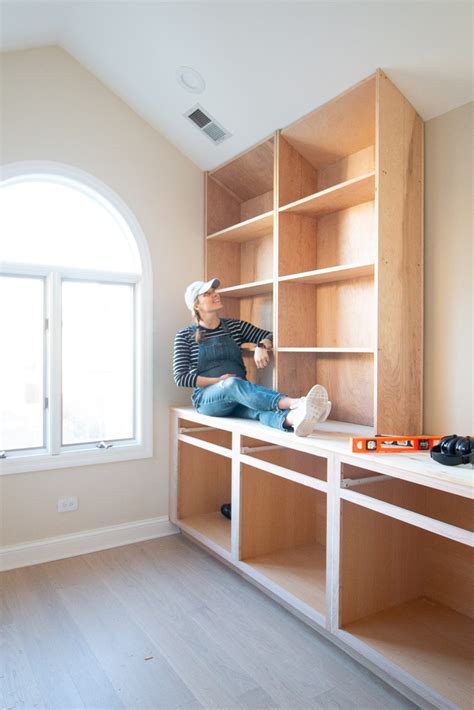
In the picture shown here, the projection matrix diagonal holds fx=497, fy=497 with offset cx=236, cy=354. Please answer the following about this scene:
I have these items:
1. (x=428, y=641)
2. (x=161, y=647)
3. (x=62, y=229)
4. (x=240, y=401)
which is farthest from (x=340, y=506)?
(x=62, y=229)

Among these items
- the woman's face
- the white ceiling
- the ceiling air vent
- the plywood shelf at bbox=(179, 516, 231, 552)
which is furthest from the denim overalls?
the white ceiling

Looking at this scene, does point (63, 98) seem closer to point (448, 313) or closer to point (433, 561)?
point (448, 313)

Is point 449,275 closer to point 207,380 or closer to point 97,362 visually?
point 207,380

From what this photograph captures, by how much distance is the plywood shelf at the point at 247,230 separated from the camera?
9.68ft

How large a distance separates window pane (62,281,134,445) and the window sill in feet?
0.37

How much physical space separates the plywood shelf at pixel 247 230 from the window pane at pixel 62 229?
1.97 feet

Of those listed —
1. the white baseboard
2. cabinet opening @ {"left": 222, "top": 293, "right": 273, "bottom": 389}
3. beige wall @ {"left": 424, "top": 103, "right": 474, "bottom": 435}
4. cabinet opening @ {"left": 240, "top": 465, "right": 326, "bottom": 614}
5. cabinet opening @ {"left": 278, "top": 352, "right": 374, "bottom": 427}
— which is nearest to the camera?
beige wall @ {"left": 424, "top": 103, "right": 474, "bottom": 435}

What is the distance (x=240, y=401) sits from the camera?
2.60 m

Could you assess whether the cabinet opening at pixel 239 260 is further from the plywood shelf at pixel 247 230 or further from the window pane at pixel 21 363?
the window pane at pixel 21 363

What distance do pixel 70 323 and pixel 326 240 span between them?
1.62m

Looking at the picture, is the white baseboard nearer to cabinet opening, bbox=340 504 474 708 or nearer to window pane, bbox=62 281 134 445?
window pane, bbox=62 281 134 445

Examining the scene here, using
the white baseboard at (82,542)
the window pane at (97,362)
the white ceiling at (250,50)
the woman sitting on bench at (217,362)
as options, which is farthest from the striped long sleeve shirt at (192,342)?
the white ceiling at (250,50)

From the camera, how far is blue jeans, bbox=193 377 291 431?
8.09ft

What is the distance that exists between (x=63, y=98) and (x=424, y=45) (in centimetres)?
204
